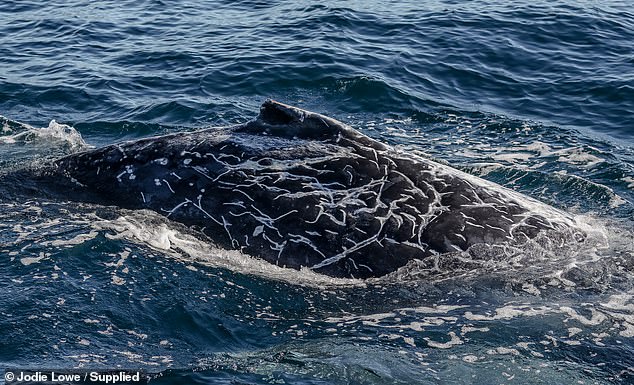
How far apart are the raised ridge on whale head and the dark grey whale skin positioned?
0.01 metres

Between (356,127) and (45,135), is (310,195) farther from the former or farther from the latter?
(45,135)

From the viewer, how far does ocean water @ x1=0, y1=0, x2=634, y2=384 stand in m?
8.49

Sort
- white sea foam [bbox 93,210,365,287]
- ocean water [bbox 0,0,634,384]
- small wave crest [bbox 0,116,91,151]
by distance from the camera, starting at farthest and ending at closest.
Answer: small wave crest [bbox 0,116,91,151] < white sea foam [bbox 93,210,365,287] < ocean water [bbox 0,0,634,384]

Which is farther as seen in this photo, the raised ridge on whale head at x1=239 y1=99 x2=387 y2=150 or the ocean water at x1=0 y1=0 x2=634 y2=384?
the raised ridge on whale head at x1=239 y1=99 x2=387 y2=150

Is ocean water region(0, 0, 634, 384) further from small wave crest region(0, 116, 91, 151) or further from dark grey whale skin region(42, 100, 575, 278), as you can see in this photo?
dark grey whale skin region(42, 100, 575, 278)

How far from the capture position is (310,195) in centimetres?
1004

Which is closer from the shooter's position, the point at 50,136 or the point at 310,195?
the point at 310,195

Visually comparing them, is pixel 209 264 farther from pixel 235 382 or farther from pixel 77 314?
pixel 235 382

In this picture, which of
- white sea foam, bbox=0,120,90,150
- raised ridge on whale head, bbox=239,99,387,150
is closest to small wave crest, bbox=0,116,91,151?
white sea foam, bbox=0,120,90,150

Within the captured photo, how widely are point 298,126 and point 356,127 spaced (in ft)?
18.3

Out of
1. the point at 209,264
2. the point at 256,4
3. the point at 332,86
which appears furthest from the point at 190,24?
the point at 209,264

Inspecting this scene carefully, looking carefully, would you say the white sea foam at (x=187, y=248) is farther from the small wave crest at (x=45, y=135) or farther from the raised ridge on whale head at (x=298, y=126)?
the small wave crest at (x=45, y=135)

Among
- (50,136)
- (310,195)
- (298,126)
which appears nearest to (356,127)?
(50,136)

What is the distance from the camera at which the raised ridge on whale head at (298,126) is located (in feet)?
34.5
